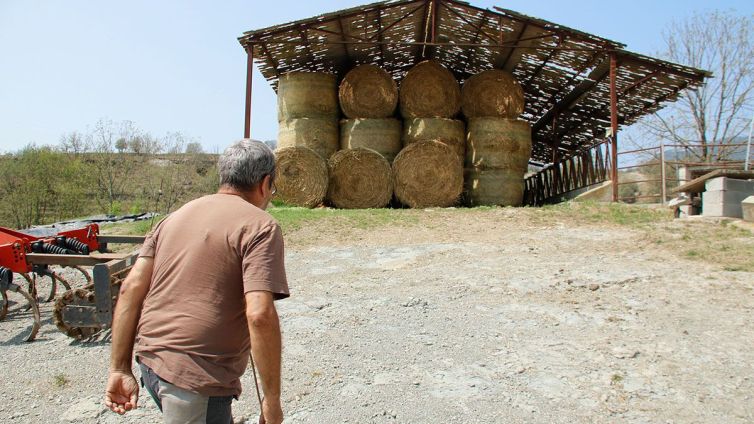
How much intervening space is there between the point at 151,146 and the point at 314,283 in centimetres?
2301

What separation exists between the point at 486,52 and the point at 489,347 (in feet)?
36.5

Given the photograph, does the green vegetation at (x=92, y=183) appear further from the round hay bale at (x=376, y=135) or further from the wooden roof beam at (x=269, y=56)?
the round hay bale at (x=376, y=135)

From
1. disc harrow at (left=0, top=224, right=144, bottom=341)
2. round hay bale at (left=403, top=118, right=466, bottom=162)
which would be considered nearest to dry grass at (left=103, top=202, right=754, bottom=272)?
round hay bale at (left=403, top=118, right=466, bottom=162)

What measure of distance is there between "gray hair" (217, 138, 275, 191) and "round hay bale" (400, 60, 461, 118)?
11333 millimetres

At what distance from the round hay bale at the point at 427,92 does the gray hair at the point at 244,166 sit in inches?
446

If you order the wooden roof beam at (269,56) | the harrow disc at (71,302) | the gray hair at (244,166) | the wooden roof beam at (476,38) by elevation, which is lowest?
the harrow disc at (71,302)

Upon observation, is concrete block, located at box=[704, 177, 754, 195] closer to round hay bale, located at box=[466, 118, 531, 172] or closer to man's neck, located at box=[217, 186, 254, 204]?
round hay bale, located at box=[466, 118, 531, 172]

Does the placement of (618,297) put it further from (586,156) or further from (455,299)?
(586,156)

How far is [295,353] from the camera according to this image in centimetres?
425

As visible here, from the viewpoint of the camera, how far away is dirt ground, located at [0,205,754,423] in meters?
3.40

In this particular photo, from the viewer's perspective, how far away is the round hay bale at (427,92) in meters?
13.2

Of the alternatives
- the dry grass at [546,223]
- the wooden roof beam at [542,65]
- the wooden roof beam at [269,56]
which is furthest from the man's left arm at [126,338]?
the wooden roof beam at [542,65]

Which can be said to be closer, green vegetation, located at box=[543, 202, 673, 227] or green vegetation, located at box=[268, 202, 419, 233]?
green vegetation, located at box=[543, 202, 673, 227]

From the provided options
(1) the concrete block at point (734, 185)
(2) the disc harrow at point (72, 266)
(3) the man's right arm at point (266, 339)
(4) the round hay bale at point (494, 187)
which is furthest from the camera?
(4) the round hay bale at point (494, 187)
